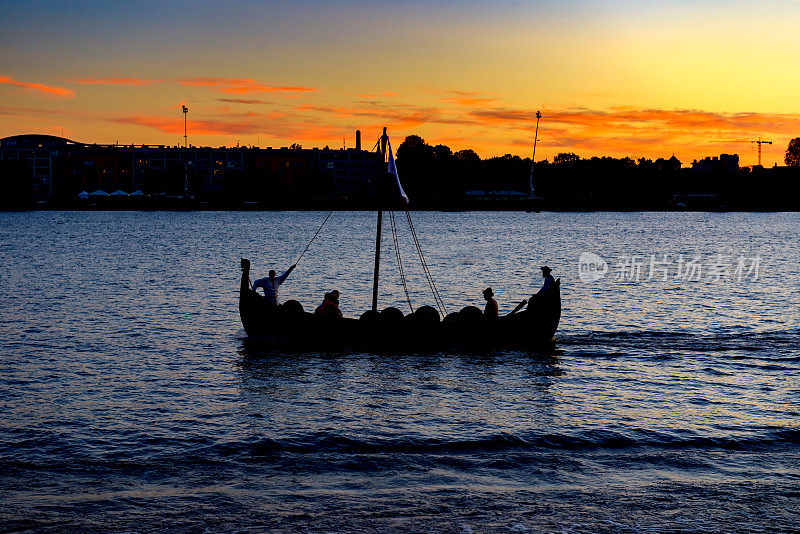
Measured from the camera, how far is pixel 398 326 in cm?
2828

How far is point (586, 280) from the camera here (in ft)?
198

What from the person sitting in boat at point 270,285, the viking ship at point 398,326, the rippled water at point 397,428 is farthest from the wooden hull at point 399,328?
the rippled water at point 397,428

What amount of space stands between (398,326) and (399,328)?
0.08 m

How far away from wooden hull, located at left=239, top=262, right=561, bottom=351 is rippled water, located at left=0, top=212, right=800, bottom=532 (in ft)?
3.03

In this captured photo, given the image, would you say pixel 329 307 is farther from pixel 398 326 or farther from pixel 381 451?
pixel 381 451

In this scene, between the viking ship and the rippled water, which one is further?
the viking ship

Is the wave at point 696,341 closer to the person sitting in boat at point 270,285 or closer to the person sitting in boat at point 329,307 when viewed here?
the person sitting in boat at point 329,307

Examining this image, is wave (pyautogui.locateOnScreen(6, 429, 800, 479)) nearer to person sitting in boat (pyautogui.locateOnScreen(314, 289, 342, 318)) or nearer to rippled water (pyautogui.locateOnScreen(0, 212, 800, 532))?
rippled water (pyautogui.locateOnScreen(0, 212, 800, 532))

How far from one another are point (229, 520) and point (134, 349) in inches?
710

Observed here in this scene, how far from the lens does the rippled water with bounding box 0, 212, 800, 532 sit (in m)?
13.8

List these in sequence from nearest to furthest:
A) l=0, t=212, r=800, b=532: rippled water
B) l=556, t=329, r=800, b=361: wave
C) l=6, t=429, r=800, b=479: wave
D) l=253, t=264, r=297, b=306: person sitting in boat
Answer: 1. l=0, t=212, r=800, b=532: rippled water
2. l=6, t=429, r=800, b=479: wave
3. l=253, t=264, r=297, b=306: person sitting in boat
4. l=556, t=329, r=800, b=361: wave

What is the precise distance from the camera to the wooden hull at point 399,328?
28.4 m

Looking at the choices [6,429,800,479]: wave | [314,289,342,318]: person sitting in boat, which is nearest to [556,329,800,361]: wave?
[314,289,342,318]: person sitting in boat

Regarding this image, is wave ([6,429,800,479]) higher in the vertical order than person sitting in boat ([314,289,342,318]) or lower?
lower
